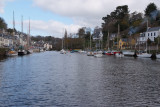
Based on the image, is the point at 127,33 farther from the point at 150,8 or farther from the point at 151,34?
the point at 151,34

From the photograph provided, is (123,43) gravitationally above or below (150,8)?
below

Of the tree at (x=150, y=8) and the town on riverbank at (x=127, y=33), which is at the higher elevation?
the tree at (x=150, y=8)

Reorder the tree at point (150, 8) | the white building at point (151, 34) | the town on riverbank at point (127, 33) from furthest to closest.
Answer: the tree at point (150, 8)
the town on riverbank at point (127, 33)
the white building at point (151, 34)

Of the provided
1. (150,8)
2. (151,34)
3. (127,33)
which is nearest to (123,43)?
(127,33)

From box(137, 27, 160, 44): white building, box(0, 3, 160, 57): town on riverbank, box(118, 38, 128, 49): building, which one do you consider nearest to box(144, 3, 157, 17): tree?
box(0, 3, 160, 57): town on riverbank

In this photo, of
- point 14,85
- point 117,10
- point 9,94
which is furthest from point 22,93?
point 117,10

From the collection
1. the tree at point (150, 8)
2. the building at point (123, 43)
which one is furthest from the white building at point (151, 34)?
the tree at point (150, 8)

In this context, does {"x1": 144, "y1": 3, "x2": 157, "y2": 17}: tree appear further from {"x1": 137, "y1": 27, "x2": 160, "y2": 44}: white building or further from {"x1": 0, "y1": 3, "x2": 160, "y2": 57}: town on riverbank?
{"x1": 137, "y1": 27, "x2": 160, "y2": 44}: white building

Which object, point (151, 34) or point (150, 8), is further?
point (150, 8)

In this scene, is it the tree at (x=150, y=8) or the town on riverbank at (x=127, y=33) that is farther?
the tree at (x=150, y=8)

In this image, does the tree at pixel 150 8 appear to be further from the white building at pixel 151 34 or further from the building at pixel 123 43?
the building at pixel 123 43

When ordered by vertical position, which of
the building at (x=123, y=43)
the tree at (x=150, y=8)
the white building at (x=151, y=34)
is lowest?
the building at (x=123, y=43)

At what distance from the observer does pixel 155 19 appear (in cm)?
12300

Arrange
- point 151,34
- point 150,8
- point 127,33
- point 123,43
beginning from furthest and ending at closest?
1. point 127,33
2. point 123,43
3. point 150,8
4. point 151,34
